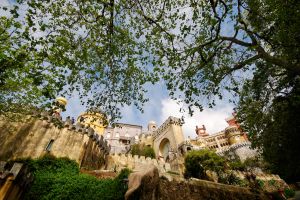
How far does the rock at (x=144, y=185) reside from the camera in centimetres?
615

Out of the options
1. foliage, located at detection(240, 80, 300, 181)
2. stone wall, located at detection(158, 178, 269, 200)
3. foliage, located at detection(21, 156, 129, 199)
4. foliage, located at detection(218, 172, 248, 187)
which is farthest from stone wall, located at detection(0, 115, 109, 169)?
foliage, located at detection(240, 80, 300, 181)

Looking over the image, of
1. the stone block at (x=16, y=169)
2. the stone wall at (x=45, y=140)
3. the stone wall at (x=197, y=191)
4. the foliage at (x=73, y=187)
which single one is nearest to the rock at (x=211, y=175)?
the stone wall at (x=197, y=191)

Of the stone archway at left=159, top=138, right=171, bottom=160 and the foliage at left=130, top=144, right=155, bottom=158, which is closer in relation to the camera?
the foliage at left=130, top=144, right=155, bottom=158

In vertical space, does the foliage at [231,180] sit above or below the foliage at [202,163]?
below

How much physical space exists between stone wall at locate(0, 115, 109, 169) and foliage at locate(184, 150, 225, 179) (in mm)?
11504

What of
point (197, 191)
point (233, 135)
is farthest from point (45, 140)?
point (233, 135)

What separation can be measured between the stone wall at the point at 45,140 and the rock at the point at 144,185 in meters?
14.0

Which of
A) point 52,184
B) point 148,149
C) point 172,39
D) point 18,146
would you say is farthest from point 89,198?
point 148,149

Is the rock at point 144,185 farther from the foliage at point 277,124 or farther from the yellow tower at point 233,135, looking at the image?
the yellow tower at point 233,135

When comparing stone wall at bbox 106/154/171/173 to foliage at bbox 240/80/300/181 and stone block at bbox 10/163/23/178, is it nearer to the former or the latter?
stone block at bbox 10/163/23/178

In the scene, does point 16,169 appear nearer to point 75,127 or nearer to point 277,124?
point 75,127

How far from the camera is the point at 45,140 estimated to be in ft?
61.2

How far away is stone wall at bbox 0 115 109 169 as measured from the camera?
56.6 feet

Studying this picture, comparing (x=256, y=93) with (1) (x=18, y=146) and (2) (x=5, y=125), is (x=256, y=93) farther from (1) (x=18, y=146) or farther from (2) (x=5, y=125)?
(2) (x=5, y=125)
